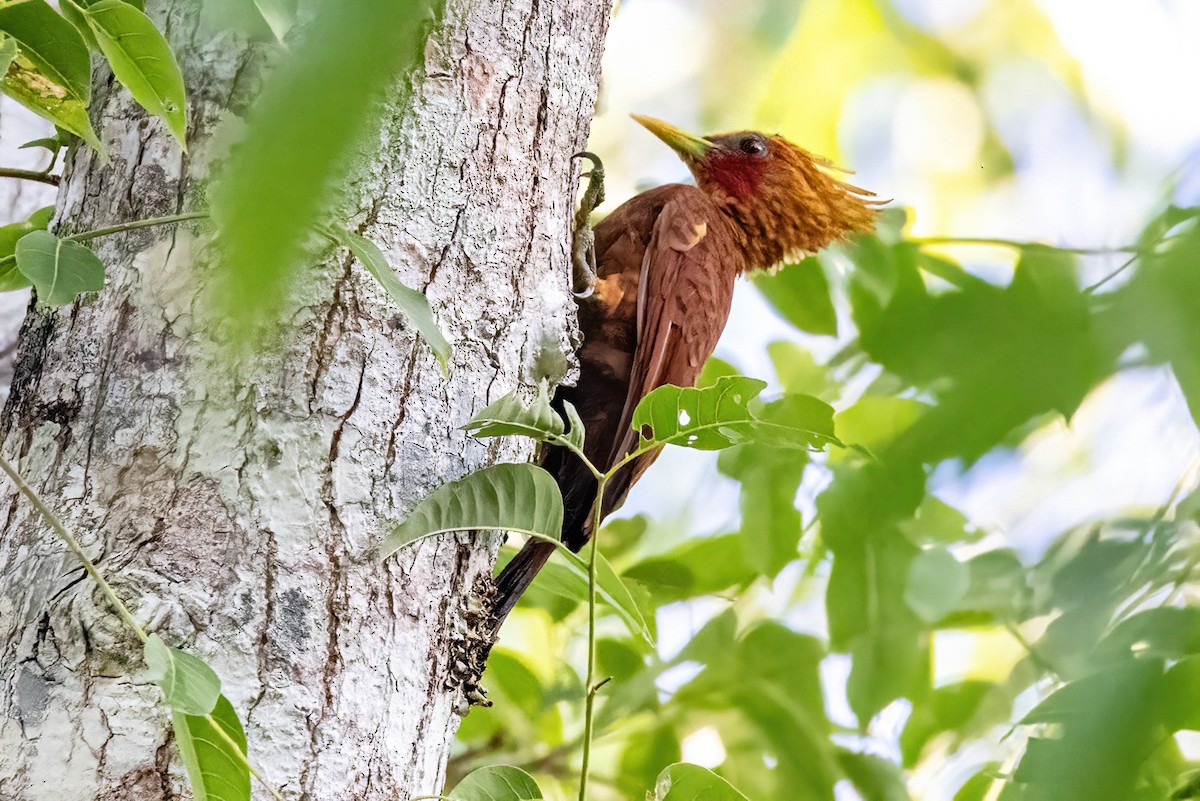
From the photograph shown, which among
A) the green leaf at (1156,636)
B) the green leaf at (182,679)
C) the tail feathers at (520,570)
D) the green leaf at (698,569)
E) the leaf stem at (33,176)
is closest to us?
the green leaf at (1156,636)

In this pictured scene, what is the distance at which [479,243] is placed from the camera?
46.5 inches

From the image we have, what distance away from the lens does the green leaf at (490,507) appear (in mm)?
1011

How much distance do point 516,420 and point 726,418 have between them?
20cm

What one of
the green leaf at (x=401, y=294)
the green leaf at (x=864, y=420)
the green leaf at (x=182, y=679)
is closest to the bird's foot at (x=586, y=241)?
the green leaf at (x=864, y=420)

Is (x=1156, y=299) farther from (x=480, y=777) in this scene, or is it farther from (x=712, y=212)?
(x=712, y=212)

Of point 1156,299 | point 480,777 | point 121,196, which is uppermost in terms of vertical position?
point 121,196

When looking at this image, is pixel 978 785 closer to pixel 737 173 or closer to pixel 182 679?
pixel 182 679

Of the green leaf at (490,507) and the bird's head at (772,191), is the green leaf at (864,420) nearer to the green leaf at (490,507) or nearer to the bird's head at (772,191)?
the green leaf at (490,507)

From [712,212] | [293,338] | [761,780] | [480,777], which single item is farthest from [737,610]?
[293,338]

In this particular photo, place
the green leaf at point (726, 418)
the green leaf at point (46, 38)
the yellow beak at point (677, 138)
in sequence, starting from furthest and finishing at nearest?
1. the yellow beak at point (677, 138)
2. the green leaf at point (726, 418)
3. the green leaf at point (46, 38)

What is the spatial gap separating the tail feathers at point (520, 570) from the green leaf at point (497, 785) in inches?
13.2

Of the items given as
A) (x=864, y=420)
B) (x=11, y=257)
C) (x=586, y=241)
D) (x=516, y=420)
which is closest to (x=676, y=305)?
(x=586, y=241)

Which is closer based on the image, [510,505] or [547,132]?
[510,505]

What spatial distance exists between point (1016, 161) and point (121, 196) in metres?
0.92
